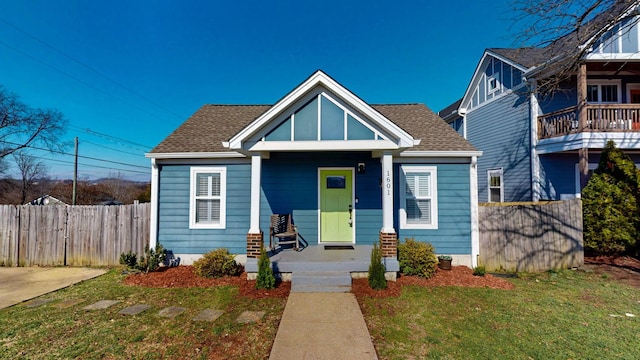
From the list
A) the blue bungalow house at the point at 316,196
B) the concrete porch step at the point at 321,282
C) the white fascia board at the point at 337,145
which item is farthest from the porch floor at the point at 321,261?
the white fascia board at the point at 337,145

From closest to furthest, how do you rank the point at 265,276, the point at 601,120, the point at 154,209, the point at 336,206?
the point at 265,276, the point at 154,209, the point at 336,206, the point at 601,120

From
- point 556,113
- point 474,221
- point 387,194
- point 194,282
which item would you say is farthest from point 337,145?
point 556,113

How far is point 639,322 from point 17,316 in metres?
10.4

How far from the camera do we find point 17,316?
435cm

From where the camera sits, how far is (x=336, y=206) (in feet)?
24.3

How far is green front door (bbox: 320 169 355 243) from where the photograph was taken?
7.36 m

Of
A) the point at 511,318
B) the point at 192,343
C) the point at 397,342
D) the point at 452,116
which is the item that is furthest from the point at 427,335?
the point at 452,116

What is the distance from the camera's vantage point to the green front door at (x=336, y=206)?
24.2 feet

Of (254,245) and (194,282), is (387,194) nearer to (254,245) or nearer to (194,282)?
(254,245)

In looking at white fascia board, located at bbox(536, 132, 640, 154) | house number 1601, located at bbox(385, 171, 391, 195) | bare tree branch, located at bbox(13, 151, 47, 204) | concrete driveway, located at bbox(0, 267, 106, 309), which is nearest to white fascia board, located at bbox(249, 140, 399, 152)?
house number 1601, located at bbox(385, 171, 391, 195)

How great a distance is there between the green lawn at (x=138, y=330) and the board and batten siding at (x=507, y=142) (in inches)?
445

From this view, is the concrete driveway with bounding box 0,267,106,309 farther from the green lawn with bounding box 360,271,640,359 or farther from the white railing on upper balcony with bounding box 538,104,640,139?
the white railing on upper balcony with bounding box 538,104,640,139

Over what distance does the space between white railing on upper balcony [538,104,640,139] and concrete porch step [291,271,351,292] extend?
9.87m

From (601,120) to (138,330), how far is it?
46.8 ft
